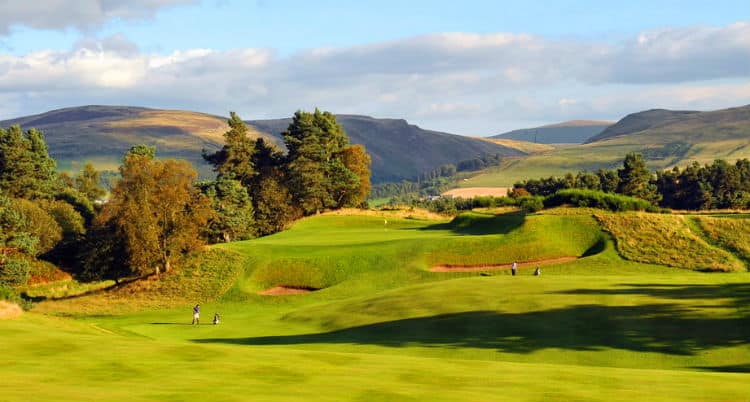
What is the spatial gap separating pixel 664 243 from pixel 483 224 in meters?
23.3

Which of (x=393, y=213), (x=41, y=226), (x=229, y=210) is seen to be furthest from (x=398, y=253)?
(x=41, y=226)

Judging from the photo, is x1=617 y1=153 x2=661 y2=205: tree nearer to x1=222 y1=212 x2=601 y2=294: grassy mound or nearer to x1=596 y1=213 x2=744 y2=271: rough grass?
x1=596 y1=213 x2=744 y2=271: rough grass

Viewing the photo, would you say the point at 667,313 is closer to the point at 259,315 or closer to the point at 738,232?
the point at 259,315

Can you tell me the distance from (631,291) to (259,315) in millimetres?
28282

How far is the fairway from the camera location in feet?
72.1

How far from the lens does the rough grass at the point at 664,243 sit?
69625 millimetres

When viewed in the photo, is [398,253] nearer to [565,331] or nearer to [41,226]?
[565,331]

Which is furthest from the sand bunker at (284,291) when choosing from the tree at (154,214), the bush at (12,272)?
the bush at (12,272)

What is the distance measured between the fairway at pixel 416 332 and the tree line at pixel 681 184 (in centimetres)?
6601

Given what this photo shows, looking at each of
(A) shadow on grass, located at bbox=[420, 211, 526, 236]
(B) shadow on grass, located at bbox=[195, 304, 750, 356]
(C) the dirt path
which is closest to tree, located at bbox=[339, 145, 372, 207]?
(A) shadow on grass, located at bbox=[420, 211, 526, 236]

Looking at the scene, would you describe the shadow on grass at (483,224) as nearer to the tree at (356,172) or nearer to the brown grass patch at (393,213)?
the brown grass patch at (393,213)

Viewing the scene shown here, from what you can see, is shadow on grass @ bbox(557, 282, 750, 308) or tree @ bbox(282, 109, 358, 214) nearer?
shadow on grass @ bbox(557, 282, 750, 308)

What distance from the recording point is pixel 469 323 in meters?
41.7

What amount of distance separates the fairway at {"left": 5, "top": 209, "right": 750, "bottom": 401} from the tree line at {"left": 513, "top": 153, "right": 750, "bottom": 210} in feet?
217
